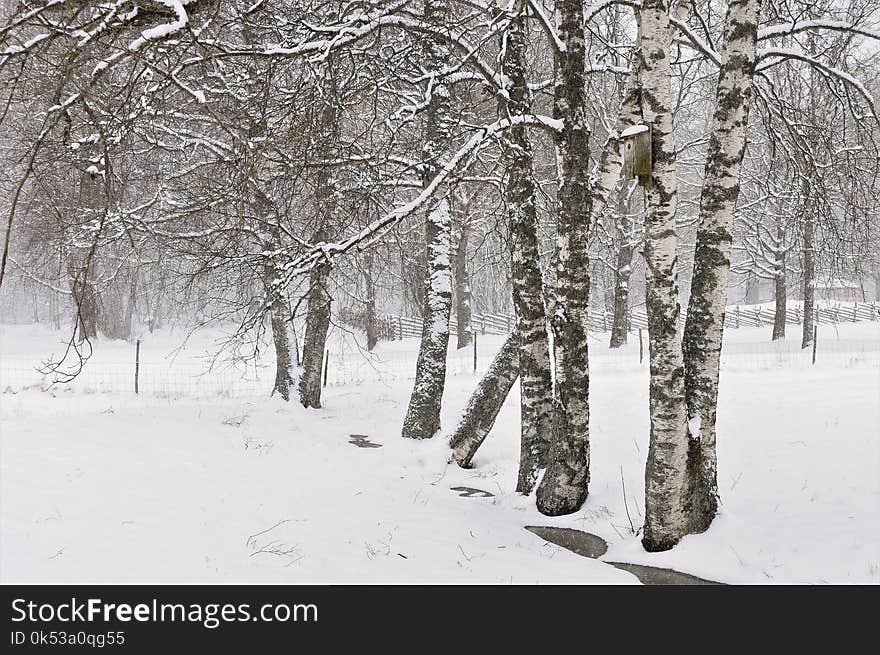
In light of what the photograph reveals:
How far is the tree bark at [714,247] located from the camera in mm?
5711

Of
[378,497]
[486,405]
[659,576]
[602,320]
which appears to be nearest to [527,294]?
[486,405]

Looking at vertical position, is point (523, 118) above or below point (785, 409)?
above

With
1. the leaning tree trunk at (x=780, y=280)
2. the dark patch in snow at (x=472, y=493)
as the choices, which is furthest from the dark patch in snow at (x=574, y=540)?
the leaning tree trunk at (x=780, y=280)

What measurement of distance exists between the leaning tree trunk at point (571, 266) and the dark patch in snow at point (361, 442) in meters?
4.05

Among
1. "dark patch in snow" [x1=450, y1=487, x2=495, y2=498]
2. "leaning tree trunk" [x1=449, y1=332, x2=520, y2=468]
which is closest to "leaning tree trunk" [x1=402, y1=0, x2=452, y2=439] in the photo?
"leaning tree trunk" [x1=449, y1=332, x2=520, y2=468]

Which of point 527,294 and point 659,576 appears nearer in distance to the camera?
point 659,576

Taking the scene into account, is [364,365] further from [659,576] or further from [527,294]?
[659,576]

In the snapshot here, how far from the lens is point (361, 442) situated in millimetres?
10477

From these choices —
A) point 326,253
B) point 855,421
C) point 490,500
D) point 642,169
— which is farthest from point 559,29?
point 855,421

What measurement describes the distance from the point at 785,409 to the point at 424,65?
25.6ft

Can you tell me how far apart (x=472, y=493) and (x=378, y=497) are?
4.25 ft

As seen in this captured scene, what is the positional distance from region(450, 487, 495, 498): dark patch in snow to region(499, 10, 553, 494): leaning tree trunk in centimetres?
40
